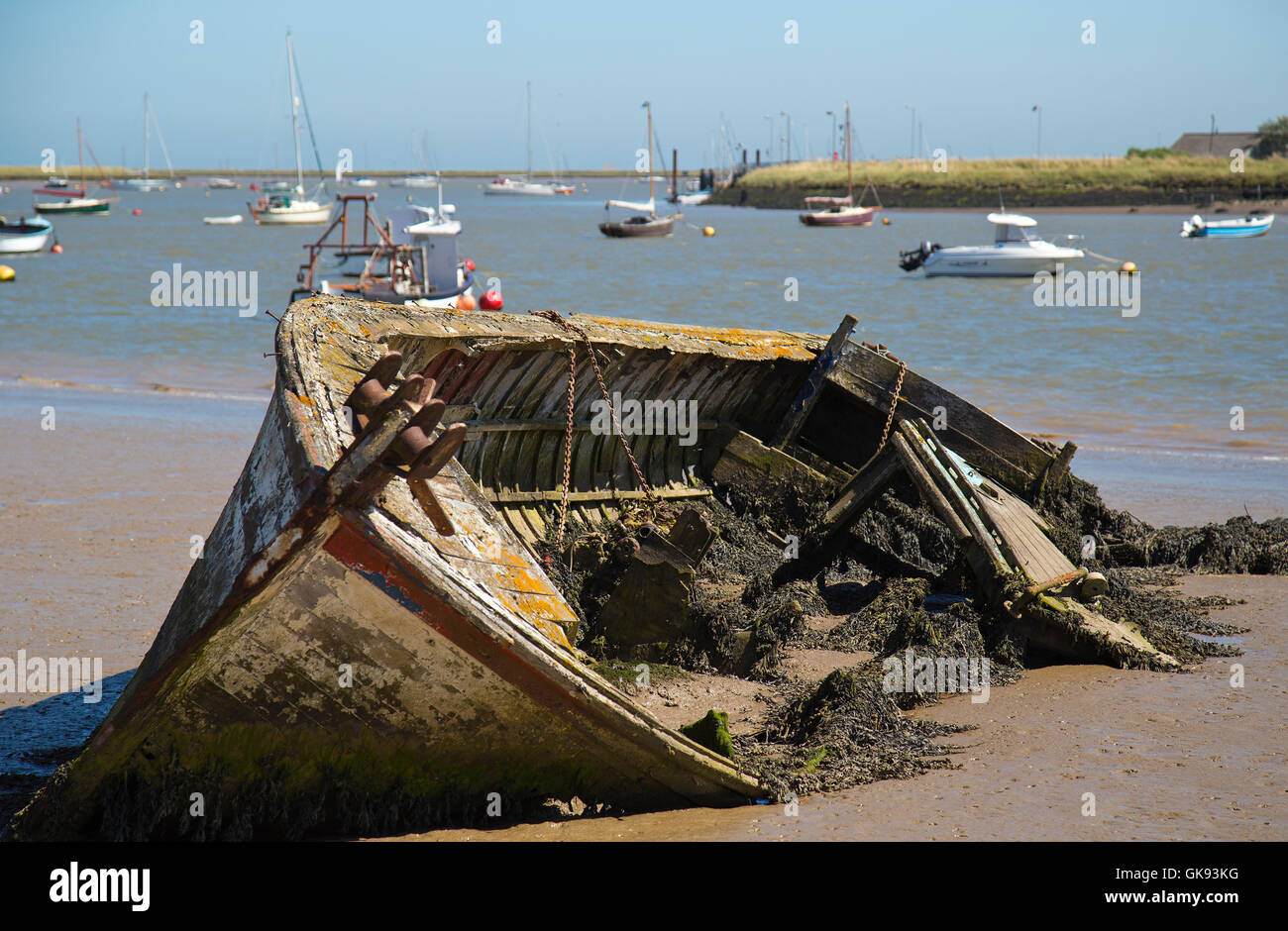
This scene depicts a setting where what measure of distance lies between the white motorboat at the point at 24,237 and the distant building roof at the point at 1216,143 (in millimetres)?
85287

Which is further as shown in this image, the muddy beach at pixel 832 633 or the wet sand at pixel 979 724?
the muddy beach at pixel 832 633

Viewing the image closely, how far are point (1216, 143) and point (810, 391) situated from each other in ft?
365

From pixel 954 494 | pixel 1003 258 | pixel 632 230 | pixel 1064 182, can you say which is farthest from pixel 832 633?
pixel 1064 182

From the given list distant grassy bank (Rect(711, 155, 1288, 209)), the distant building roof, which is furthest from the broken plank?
the distant building roof

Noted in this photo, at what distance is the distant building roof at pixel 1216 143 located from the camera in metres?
94.9

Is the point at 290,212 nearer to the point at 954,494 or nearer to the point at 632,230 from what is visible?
the point at 632,230

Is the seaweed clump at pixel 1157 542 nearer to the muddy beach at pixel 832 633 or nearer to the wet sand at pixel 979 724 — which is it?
the muddy beach at pixel 832 633

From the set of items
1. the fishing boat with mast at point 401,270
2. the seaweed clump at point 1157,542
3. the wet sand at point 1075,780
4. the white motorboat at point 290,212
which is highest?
the white motorboat at point 290,212

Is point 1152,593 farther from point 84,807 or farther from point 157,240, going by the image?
point 157,240

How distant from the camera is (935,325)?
25.6 meters

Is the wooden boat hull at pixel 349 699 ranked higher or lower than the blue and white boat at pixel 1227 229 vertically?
lower

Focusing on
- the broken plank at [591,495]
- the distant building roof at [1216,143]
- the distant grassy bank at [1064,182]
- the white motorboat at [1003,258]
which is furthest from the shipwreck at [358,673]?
the distant building roof at [1216,143]

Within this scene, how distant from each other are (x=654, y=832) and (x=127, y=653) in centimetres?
341

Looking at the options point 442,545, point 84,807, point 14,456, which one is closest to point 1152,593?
point 442,545
